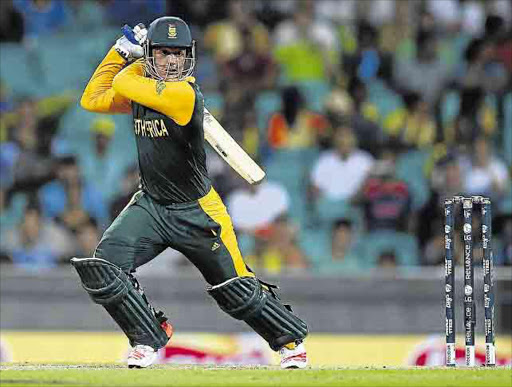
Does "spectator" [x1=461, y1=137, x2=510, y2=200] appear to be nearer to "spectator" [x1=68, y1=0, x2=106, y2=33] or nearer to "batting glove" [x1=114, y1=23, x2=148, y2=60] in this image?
"spectator" [x1=68, y1=0, x2=106, y2=33]

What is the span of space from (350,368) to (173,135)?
5.21 ft

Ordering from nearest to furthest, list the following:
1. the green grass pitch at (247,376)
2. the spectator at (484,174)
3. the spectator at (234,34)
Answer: the green grass pitch at (247,376) → the spectator at (484,174) → the spectator at (234,34)

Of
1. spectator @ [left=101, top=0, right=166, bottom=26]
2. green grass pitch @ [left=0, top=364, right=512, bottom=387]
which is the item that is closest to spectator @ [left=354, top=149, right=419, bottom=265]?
spectator @ [left=101, top=0, right=166, bottom=26]

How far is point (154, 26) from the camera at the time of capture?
746 cm

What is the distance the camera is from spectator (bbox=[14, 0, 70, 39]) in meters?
14.0

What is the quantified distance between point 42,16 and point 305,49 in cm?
256

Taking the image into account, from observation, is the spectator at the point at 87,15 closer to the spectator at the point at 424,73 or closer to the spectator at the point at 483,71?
the spectator at the point at 424,73

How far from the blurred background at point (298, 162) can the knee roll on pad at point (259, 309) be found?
8.64 feet

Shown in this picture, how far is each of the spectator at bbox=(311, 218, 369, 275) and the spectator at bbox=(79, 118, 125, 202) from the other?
1.86 m

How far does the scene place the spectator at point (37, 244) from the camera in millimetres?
11555

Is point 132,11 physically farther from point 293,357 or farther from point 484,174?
point 293,357

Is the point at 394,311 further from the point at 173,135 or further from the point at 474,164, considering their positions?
the point at 173,135

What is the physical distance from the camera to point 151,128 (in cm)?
742

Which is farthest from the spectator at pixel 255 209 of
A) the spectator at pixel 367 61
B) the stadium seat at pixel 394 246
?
the spectator at pixel 367 61
